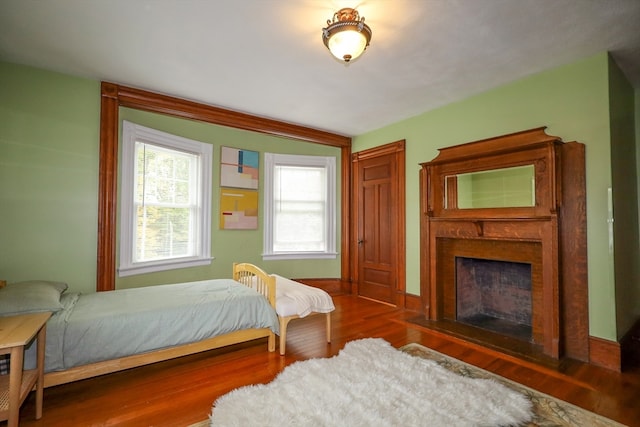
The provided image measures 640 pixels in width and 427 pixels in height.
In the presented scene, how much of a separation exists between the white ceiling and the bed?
6.72 ft

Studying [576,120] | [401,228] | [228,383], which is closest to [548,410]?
[228,383]

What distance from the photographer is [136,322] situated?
2.24 meters

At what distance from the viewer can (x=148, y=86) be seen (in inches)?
131

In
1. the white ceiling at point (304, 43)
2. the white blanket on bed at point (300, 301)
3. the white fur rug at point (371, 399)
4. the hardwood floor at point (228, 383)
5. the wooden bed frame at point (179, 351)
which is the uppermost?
the white ceiling at point (304, 43)

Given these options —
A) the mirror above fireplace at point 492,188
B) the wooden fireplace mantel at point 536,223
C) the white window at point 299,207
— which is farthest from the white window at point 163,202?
the mirror above fireplace at point 492,188

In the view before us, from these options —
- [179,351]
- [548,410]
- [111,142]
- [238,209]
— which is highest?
[111,142]

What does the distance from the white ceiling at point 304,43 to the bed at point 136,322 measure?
6.72 feet

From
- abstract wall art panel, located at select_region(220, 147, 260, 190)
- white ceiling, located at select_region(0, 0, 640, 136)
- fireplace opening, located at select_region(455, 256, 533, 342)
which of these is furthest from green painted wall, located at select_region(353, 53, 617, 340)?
abstract wall art panel, located at select_region(220, 147, 260, 190)

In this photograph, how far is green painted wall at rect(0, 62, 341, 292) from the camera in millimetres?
2773

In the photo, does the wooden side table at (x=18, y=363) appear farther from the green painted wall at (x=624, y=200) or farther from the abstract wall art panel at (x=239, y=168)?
the green painted wall at (x=624, y=200)

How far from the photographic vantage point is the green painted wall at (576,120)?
2600 millimetres

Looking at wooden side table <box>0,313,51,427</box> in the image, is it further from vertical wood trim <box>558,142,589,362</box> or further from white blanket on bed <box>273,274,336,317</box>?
vertical wood trim <box>558,142,589,362</box>

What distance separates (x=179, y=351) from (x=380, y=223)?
10.6ft

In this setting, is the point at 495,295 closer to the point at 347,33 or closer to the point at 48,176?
the point at 347,33
